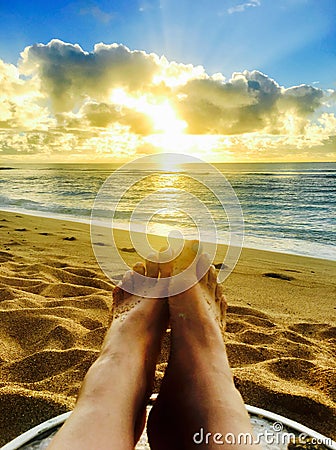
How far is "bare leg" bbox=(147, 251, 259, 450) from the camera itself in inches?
47.9

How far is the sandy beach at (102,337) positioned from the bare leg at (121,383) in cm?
35

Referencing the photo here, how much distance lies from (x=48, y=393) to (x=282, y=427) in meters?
1.02

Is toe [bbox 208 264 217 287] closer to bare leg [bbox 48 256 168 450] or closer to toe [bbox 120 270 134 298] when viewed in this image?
bare leg [bbox 48 256 168 450]

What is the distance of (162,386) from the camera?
152 cm

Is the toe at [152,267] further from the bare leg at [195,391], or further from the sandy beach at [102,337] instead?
the sandy beach at [102,337]

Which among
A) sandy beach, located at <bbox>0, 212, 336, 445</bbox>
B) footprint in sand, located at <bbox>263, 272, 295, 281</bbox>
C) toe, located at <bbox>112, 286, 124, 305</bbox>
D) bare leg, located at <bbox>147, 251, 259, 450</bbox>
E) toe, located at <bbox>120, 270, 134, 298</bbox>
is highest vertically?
toe, located at <bbox>120, 270, 134, 298</bbox>

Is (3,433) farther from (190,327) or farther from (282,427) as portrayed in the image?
(282,427)

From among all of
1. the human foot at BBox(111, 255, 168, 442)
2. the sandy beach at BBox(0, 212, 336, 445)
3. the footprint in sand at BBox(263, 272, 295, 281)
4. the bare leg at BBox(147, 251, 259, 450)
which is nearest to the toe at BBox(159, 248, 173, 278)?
the human foot at BBox(111, 255, 168, 442)

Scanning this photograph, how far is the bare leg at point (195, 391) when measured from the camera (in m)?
1.22

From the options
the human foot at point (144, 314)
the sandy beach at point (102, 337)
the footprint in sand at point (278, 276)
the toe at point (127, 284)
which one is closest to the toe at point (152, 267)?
→ the human foot at point (144, 314)

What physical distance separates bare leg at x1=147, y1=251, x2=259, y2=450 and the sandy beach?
432mm

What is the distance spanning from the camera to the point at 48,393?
70.6 inches

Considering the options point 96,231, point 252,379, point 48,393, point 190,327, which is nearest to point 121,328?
point 190,327

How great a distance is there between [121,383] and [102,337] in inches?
43.6
